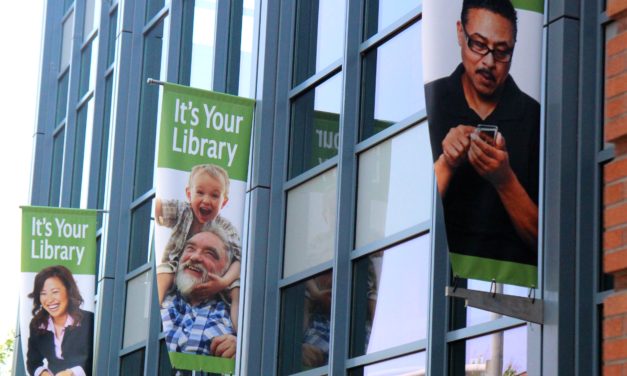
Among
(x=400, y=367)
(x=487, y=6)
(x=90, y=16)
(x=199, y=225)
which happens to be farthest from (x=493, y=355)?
(x=90, y=16)

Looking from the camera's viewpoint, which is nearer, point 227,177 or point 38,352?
point 227,177

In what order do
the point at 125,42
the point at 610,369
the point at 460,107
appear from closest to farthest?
the point at 610,369
the point at 460,107
the point at 125,42

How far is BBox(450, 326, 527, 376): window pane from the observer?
31.5 feet

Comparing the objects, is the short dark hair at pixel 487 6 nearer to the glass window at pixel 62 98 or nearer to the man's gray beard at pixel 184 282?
the man's gray beard at pixel 184 282

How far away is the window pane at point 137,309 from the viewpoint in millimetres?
19594

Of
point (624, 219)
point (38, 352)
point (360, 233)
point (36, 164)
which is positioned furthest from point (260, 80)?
point (36, 164)

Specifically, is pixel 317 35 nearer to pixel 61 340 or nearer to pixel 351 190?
pixel 351 190

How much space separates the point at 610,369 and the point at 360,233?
7.78 m

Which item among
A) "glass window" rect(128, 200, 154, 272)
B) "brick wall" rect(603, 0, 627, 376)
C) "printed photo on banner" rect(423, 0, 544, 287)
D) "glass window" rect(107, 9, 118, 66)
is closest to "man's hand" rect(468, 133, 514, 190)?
"printed photo on banner" rect(423, 0, 544, 287)

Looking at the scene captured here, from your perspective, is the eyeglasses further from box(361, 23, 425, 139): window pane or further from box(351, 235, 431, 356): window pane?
box(361, 23, 425, 139): window pane

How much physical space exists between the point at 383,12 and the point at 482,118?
590cm

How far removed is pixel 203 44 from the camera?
18.7m

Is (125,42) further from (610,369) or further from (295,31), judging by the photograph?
(610,369)

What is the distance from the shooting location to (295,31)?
1530 cm
